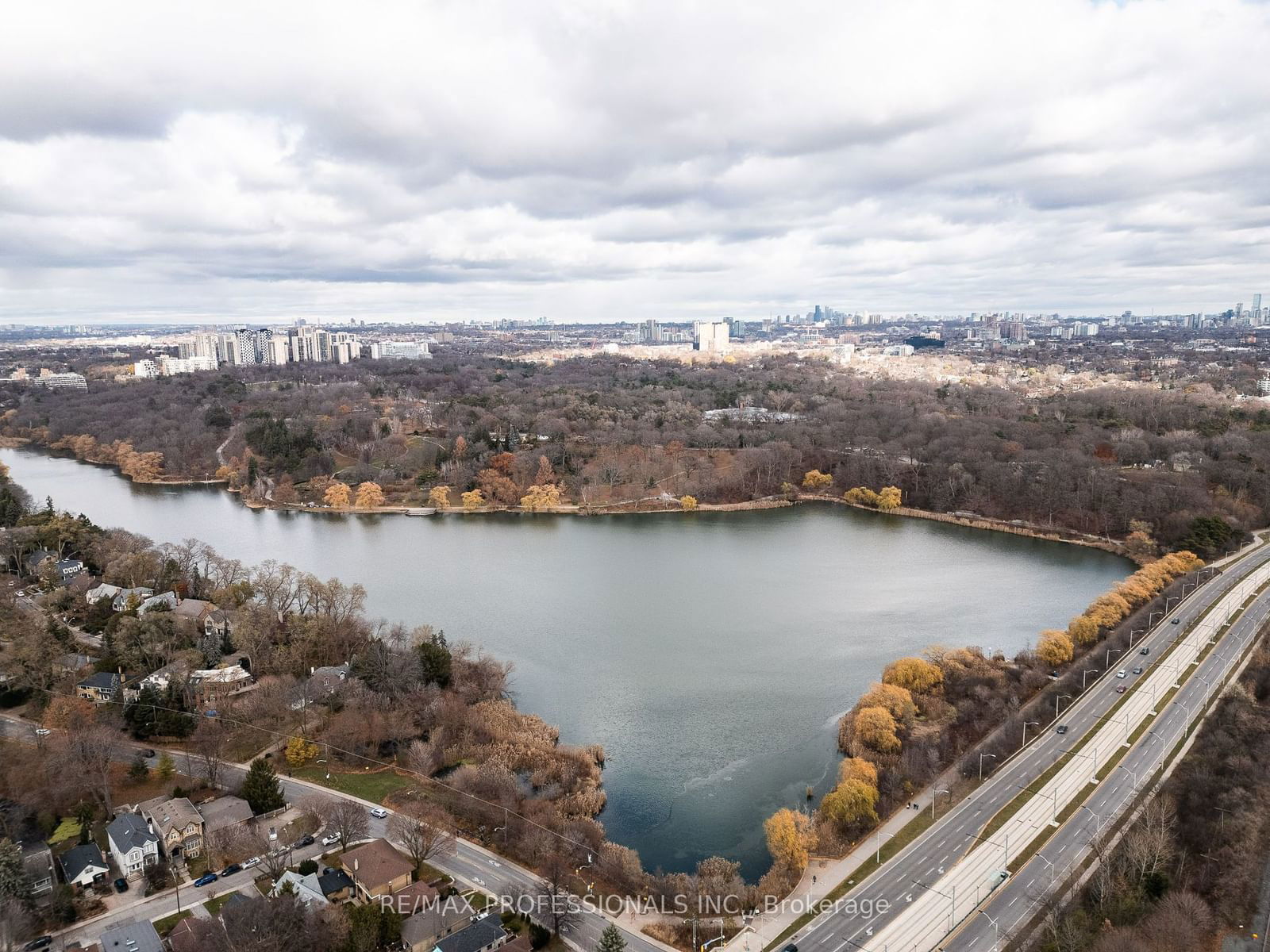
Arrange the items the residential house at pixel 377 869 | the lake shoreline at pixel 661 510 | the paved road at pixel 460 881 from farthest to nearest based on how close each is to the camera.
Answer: the lake shoreline at pixel 661 510
the residential house at pixel 377 869
the paved road at pixel 460 881

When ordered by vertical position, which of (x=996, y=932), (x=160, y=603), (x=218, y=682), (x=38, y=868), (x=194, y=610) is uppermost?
(x=160, y=603)

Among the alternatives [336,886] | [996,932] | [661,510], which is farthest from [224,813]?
[661,510]

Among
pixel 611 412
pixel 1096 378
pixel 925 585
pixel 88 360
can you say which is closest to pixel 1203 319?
pixel 1096 378

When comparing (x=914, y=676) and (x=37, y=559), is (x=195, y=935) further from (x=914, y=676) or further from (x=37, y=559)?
(x=37, y=559)

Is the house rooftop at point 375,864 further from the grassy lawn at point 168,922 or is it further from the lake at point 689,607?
the lake at point 689,607

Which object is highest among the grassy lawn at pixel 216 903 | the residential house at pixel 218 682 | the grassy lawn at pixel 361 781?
the residential house at pixel 218 682

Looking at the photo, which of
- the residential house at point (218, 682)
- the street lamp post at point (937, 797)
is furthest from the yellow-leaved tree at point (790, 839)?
the residential house at point (218, 682)
